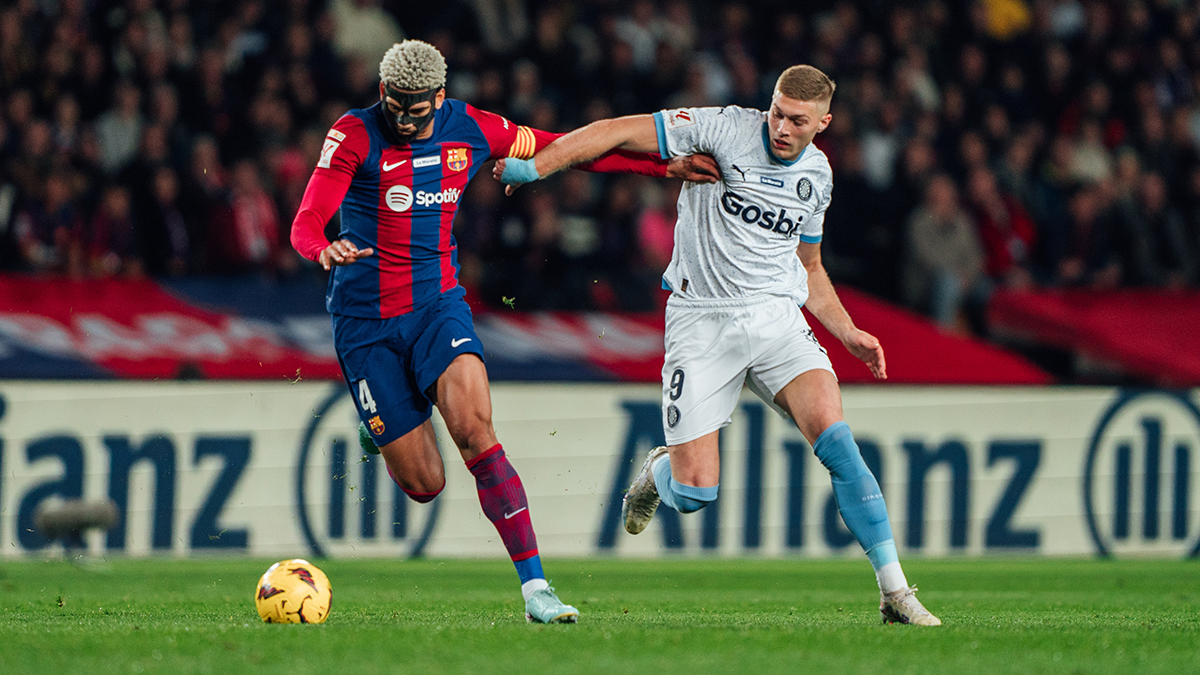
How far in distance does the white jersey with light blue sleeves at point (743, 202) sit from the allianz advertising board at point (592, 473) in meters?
4.69

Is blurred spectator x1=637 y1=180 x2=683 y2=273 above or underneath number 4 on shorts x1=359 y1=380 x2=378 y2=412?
above

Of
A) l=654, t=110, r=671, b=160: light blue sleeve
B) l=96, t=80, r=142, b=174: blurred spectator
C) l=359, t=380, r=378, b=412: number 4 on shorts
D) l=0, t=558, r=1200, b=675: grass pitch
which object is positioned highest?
l=96, t=80, r=142, b=174: blurred spectator

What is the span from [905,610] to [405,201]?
2.98 meters

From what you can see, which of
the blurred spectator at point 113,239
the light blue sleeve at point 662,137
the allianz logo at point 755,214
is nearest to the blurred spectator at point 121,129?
the blurred spectator at point 113,239

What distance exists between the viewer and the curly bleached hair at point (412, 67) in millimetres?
6172

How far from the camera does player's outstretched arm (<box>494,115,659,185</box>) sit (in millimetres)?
6602

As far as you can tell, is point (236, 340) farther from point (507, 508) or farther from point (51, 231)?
point (507, 508)

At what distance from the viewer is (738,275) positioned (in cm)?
678

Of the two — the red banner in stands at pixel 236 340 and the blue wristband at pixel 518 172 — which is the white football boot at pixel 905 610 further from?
the red banner in stands at pixel 236 340

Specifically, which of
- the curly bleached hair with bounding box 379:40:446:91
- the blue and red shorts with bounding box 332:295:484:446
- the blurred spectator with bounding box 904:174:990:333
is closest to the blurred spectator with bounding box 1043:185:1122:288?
the blurred spectator with bounding box 904:174:990:333

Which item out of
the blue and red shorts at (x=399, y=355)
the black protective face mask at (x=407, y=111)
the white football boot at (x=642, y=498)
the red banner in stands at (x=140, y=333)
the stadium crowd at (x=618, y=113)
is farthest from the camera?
the stadium crowd at (x=618, y=113)

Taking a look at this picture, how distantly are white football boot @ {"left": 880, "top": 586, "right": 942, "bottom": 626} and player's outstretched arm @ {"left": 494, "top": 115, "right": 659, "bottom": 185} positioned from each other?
2393mm

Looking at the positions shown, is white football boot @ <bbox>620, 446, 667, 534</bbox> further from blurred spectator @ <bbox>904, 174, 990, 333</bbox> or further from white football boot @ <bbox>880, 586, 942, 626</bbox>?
blurred spectator @ <bbox>904, 174, 990, 333</bbox>

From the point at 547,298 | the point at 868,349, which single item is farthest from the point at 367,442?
the point at 547,298
